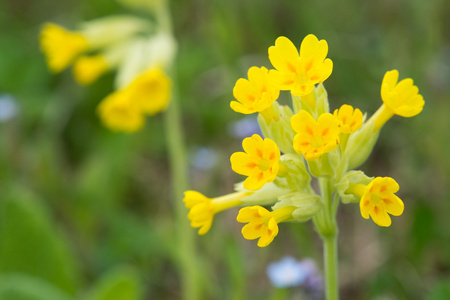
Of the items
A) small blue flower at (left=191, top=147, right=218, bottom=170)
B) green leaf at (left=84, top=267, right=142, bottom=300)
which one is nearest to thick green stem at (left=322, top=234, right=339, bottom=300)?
green leaf at (left=84, top=267, right=142, bottom=300)

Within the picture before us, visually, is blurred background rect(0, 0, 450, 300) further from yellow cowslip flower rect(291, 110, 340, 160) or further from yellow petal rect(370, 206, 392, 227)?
yellow cowslip flower rect(291, 110, 340, 160)

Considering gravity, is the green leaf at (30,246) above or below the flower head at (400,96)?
above

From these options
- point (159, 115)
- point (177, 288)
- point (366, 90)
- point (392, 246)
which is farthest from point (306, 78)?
point (159, 115)

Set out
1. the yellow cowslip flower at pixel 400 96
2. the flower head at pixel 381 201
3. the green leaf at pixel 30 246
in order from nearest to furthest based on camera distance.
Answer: the flower head at pixel 381 201 < the yellow cowslip flower at pixel 400 96 < the green leaf at pixel 30 246

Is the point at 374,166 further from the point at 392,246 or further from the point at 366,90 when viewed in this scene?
the point at 392,246

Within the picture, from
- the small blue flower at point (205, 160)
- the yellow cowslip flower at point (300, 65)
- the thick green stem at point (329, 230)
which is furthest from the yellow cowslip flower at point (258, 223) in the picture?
the small blue flower at point (205, 160)

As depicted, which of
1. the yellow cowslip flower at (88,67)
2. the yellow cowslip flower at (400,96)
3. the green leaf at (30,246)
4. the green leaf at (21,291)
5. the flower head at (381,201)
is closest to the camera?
the flower head at (381,201)

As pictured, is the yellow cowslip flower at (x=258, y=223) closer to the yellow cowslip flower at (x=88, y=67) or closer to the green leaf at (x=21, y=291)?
the green leaf at (x=21, y=291)

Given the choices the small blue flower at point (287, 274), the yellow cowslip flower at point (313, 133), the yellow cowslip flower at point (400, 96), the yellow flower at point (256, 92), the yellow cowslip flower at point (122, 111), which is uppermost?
the yellow cowslip flower at point (122, 111)
